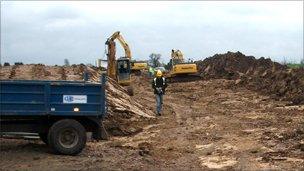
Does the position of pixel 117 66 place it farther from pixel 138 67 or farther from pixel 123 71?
pixel 138 67

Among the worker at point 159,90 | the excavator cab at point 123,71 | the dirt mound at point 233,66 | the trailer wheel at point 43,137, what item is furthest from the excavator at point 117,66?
the trailer wheel at point 43,137

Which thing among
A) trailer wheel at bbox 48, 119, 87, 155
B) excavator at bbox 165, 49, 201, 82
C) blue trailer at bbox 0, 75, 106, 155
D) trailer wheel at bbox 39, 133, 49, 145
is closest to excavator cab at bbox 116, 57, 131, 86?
excavator at bbox 165, 49, 201, 82

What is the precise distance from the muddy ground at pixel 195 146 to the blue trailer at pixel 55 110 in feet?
1.66

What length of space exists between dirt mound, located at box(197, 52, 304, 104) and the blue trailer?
49.4 feet

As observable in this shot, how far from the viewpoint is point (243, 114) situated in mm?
23438

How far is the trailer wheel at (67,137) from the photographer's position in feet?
43.6

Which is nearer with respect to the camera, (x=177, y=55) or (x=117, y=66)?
(x=117, y=66)

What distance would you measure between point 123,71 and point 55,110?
2204 cm

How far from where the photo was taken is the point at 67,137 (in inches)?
530

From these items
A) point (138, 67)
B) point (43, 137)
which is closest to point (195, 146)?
point (43, 137)

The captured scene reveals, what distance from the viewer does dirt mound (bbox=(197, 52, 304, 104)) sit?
30.4 m

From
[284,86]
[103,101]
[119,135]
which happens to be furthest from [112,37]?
[103,101]

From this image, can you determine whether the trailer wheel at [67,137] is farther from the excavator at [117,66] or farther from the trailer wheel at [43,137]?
the excavator at [117,66]

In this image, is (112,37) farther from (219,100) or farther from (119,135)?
(119,135)
